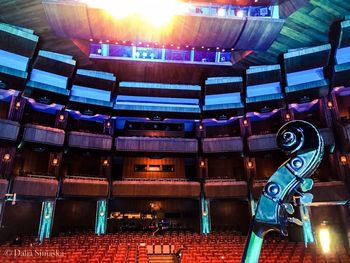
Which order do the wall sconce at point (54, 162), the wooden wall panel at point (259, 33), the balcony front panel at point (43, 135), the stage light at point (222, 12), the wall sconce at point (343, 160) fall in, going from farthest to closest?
the wall sconce at point (54, 162)
the balcony front panel at point (43, 135)
the wall sconce at point (343, 160)
the wooden wall panel at point (259, 33)
the stage light at point (222, 12)

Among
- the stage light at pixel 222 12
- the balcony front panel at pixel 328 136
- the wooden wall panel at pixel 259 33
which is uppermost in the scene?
the stage light at pixel 222 12

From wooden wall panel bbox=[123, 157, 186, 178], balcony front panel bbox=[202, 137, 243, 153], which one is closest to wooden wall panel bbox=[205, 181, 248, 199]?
balcony front panel bbox=[202, 137, 243, 153]

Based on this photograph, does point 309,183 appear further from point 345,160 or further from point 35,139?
point 35,139

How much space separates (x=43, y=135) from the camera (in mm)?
17891

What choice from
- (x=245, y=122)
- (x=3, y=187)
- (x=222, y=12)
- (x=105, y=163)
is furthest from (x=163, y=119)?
(x=3, y=187)

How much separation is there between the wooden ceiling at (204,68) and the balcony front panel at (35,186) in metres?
8.01

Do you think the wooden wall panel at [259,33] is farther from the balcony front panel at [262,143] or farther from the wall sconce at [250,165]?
the wall sconce at [250,165]

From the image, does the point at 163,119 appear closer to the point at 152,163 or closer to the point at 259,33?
the point at 152,163

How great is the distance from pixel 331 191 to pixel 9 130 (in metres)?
20.5

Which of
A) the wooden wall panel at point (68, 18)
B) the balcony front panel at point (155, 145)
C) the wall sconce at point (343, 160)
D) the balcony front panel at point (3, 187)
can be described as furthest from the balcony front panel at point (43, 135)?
the wall sconce at point (343, 160)

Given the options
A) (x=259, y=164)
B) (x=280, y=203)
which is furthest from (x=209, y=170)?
(x=280, y=203)

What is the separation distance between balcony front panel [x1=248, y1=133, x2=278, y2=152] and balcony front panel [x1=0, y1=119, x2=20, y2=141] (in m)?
16.0

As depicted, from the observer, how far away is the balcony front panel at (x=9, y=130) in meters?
16.2

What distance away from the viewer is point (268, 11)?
1294 centimetres
